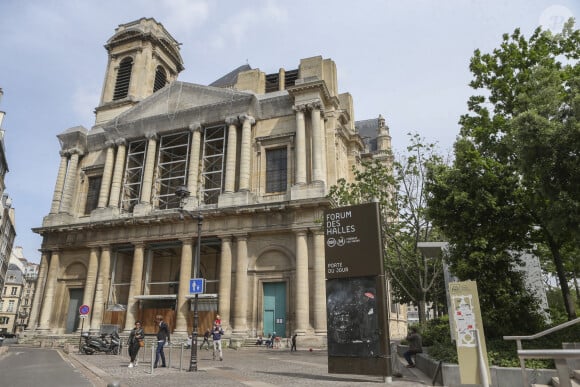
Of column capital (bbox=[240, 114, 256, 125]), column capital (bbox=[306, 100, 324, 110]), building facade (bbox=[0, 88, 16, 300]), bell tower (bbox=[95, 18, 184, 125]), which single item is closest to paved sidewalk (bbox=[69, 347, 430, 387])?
column capital (bbox=[306, 100, 324, 110])

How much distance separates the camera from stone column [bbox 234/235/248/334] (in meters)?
25.3

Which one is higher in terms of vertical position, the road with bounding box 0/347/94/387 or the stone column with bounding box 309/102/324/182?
the stone column with bounding box 309/102/324/182

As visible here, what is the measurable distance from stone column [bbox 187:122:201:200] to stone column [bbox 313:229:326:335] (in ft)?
33.5

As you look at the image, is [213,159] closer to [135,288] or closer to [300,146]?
[300,146]

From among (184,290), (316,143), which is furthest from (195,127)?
(184,290)

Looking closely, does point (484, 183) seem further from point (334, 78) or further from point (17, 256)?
point (17, 256)

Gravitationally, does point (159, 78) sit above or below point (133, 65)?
above

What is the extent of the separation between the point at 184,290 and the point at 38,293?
558 inches

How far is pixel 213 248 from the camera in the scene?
31.1m

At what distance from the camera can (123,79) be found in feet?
137

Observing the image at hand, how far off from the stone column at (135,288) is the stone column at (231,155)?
7.68m

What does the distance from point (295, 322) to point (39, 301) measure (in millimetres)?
21405

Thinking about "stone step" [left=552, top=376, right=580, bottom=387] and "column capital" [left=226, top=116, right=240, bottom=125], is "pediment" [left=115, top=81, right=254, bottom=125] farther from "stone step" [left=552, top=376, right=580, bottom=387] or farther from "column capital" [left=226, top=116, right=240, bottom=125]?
"stone step" [left=552, top=376, right=580, bottom=387]

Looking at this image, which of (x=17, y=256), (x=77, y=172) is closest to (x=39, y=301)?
(x=77, y=172)
